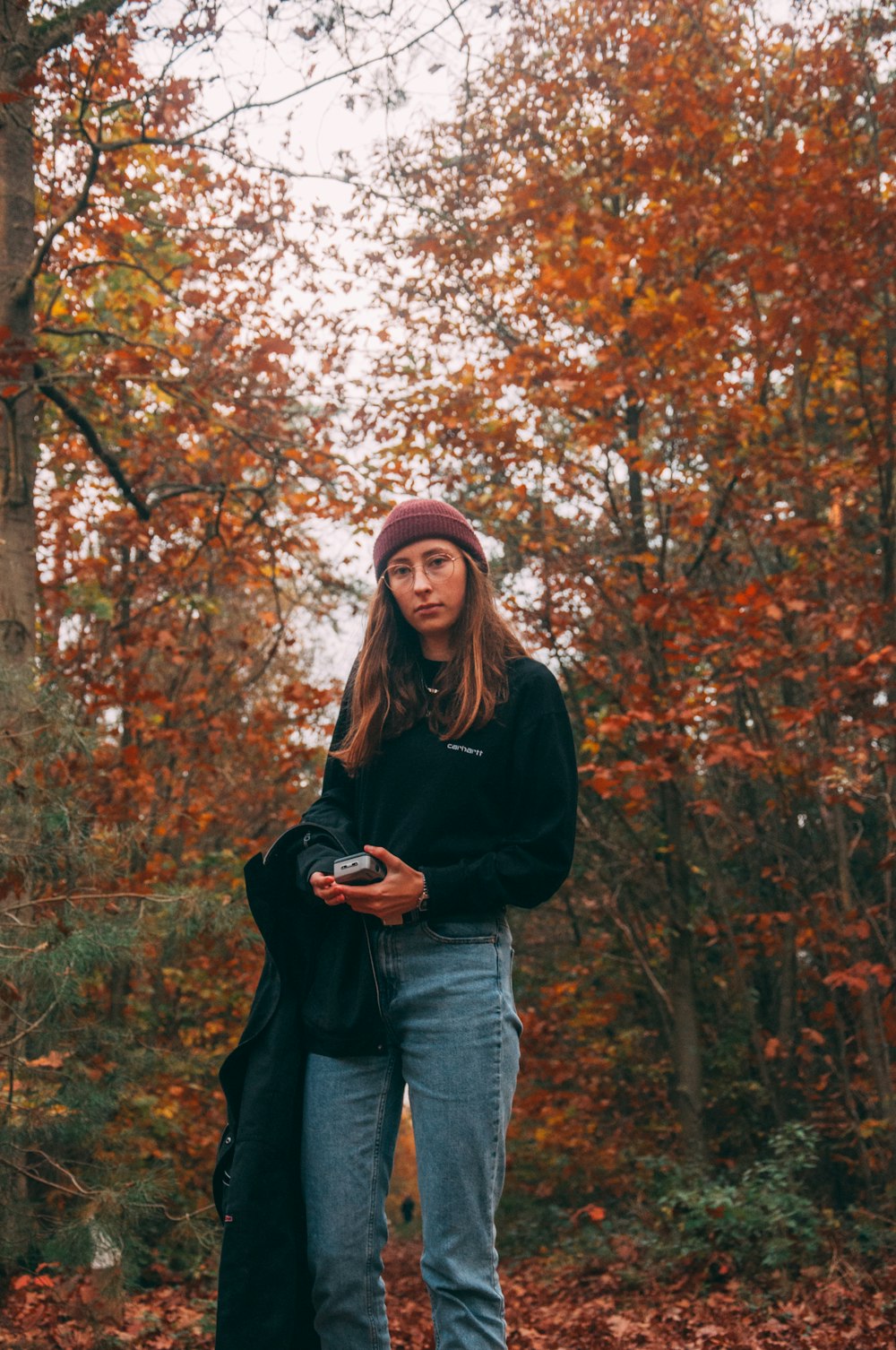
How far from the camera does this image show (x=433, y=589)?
2.63m

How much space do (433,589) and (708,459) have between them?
20.2ft

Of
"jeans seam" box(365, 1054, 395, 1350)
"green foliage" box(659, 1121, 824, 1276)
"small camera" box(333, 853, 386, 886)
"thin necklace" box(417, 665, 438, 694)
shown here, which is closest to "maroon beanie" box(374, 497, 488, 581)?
"thin necklace" box(417, 665, 438, 694)

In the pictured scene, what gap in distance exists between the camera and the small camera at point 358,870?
227cm

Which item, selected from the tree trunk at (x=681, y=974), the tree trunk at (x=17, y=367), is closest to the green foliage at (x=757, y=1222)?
the tree trunk at (x=681, y=974)

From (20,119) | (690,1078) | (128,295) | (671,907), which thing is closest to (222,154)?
(20,119)

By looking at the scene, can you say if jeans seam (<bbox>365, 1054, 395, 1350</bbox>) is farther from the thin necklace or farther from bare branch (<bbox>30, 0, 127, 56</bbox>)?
bare branch (<bbox>30, 0, 127, 56</bbox>)

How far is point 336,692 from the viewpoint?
1077 cm

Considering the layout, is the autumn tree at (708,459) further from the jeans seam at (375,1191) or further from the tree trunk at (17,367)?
the jeans seam at (375,1191)

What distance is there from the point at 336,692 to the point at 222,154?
557 cm

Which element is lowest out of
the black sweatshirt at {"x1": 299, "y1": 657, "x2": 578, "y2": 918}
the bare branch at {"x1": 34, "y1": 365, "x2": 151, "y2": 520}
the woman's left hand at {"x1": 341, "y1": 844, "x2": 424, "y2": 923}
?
the woman's left hand at {"x1": 341, "y1": 844, "x2": 424, "y2": 923}

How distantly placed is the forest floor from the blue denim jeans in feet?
8.43

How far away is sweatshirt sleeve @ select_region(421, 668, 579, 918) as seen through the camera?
2287 mm

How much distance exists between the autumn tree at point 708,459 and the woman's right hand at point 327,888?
168 inches

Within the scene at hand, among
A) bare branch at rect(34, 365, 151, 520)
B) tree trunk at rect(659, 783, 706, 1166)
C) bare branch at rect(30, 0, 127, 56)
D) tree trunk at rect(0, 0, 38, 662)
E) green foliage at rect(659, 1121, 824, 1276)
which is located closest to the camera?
bare branch at rect(30, 0, 127, 56)
